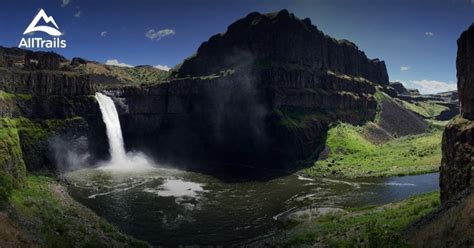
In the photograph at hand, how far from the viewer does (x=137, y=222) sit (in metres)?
74.5

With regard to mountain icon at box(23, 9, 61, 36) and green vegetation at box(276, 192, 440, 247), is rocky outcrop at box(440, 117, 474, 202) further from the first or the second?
mountain icon at box(23, 9, 61, 36)

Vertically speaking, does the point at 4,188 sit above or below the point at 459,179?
above

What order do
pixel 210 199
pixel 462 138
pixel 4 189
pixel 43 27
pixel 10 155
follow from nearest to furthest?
pixel 462 138 < pixel 4 189 < pixel 10 155 < pixel 210 199 < pixel 43 27

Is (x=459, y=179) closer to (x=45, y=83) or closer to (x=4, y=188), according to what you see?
(x=4, y=188)

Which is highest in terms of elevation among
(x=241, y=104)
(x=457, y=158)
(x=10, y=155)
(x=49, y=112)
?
(x=241, y=104)

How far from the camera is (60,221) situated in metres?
59.8

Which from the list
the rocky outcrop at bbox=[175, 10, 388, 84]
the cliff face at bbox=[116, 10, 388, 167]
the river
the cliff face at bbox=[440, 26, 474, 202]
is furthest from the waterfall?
the cliff face at bbox=[440, 26, 474, 202]

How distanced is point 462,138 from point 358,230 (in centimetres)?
1613

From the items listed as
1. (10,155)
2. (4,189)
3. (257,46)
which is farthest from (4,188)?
(257,46)

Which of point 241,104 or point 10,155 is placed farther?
point 241,104

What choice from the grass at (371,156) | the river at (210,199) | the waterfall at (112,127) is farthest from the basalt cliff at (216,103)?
the river at (210,199)

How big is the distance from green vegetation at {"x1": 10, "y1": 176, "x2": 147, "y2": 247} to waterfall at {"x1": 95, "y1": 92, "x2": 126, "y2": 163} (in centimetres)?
4786

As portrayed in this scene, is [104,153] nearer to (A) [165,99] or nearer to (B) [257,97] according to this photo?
(A) [165,99]

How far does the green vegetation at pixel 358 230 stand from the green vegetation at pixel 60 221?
21.7m
